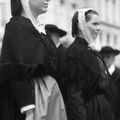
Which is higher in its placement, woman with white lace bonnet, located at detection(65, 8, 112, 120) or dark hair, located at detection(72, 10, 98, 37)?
dark hair, located at detection(72, 10, 98, 37)

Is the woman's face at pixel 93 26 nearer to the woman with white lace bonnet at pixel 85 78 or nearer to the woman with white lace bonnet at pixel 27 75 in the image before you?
the woman with white lace bonnet at pixel 85 78

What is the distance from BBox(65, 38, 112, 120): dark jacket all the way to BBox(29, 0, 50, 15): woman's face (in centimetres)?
80

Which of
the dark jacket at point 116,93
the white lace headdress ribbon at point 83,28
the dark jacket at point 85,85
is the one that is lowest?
the dark jacket at point 116,93

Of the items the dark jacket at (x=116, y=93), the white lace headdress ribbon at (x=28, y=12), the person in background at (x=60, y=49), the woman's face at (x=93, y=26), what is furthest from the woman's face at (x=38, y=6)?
the dark jacket at (x=116, y=93)

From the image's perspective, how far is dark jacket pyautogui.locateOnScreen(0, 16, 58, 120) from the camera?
4.84 m

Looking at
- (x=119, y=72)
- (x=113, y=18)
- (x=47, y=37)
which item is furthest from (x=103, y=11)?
(x=47, y=37)

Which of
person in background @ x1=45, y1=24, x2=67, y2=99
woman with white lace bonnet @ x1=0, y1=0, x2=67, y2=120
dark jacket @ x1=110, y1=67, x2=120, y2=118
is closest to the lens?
woman with white lace bonnet @ x1=0, y1=0, x2=67, y2=120

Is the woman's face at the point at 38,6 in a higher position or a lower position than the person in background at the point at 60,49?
higher

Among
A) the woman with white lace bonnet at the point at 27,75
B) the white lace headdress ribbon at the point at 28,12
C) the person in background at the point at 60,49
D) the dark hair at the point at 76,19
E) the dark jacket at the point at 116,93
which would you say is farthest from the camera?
the dark jacket at the point at 116,93

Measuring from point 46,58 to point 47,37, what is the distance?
31 cm

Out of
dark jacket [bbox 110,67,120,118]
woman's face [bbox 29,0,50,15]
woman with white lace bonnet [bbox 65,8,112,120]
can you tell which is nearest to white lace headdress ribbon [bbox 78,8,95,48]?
woman with white lace bonnet [bbox 65,8,112,120]

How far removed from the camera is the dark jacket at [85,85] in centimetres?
568

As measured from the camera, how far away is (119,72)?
363 inches

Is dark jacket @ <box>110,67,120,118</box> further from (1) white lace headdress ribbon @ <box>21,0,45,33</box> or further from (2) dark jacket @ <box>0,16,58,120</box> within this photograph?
(2) dark jacket @ <box>0,16,58,120</box>
